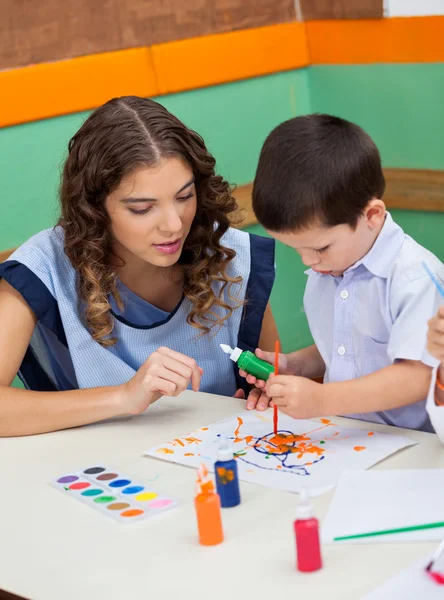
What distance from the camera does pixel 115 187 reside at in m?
1.87

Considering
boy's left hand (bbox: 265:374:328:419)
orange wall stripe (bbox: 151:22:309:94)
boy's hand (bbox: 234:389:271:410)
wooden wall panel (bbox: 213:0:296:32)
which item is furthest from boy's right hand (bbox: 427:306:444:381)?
wooden wall panel (bbox: 213:0:296:32)

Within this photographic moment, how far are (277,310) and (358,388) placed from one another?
6.29 ft

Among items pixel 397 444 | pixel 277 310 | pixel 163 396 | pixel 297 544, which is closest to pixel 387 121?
pixel 277 310

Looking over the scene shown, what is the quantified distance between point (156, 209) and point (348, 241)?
443 mm

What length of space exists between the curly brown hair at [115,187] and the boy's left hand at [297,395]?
54cm

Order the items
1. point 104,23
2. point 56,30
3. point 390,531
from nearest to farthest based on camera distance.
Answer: point 390,531 < point 56,30 < point 104,23

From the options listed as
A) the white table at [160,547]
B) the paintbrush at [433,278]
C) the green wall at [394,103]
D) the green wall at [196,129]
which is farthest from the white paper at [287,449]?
the green wall at [394,103]

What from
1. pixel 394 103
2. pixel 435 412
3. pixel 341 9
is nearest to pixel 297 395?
pixel 435 412

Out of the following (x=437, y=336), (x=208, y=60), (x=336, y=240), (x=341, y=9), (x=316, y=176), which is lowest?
(x=437, y=336)

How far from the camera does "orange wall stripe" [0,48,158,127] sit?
2602mm

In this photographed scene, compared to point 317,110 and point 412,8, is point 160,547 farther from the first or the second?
point 317,110

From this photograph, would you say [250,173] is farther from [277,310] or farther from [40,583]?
[40,583]

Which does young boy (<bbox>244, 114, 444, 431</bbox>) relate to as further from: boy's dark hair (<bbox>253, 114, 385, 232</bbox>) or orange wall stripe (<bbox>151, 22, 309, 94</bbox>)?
orange wall stripe (<bbox>151, 22, 309, 94</bbox>)

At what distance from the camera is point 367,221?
1601 mm
